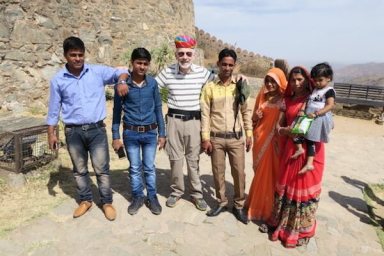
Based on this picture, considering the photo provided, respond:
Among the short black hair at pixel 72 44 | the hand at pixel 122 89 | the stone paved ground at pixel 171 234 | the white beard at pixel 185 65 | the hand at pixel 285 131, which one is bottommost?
the stone paved ground at pixel 171 234

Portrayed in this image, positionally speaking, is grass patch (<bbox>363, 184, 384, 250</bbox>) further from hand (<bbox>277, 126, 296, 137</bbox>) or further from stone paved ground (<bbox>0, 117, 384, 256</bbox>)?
hand (<bbox>277, 126, 296, 137</bbox>)

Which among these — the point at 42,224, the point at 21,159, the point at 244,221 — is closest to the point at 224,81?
the point at 244,221

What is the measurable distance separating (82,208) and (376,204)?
417 cm

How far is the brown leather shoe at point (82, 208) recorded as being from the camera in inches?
153

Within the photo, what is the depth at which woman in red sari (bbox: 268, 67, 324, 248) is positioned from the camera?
10.9ft

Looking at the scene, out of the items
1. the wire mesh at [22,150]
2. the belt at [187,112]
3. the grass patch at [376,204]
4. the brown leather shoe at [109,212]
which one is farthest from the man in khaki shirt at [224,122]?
the wire mesh at [22,150]

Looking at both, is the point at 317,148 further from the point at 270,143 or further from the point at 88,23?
the point at 88,23

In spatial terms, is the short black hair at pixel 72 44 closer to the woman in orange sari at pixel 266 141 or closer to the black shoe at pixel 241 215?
the woman in orange sari at pixel 266 141

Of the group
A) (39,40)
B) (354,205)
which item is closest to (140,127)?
(354,205)

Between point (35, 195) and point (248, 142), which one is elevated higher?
point (248, 142)

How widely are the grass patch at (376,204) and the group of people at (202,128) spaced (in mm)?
1178

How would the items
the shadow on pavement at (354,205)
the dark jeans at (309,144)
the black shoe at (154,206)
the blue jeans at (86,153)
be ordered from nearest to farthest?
the dark jeans at (309,144) → the blue jeans at (86,153) → the black shoe at (154,206) → the shadow on pavement at (354,205)

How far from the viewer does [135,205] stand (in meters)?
4.03

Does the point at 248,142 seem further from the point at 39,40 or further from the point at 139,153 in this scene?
the point at 39,40
